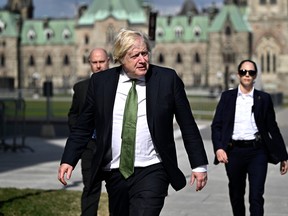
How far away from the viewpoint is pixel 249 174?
9031 mm

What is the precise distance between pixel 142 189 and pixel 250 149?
9.22 feet

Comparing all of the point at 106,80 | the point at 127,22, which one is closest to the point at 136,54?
the point at 106,80

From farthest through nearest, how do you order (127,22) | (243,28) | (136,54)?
(127,22) < (243,28) < (136,54)

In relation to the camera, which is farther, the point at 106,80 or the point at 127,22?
the point at 127,22

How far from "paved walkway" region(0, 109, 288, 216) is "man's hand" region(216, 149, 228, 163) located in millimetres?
2024

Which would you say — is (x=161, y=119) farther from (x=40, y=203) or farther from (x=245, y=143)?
(x=40, y=203)

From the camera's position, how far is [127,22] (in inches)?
4424

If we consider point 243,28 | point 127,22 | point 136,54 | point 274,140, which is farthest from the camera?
point 127,22

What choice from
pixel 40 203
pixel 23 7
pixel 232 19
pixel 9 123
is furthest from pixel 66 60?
pixel 40 203

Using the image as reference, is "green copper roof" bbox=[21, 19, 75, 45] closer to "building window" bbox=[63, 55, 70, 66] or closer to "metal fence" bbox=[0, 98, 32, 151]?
"building window" bbox=[63, 55, 70, 66]

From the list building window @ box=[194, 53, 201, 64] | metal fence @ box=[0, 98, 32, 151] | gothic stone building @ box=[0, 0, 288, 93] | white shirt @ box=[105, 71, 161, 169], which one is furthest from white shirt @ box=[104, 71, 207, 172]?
building window @ box=[194, 53, 201, 64]

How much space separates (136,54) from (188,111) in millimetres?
603

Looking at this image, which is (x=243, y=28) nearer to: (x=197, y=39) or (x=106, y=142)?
(x=197, y=39)

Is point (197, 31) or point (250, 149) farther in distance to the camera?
point (197, 31)
